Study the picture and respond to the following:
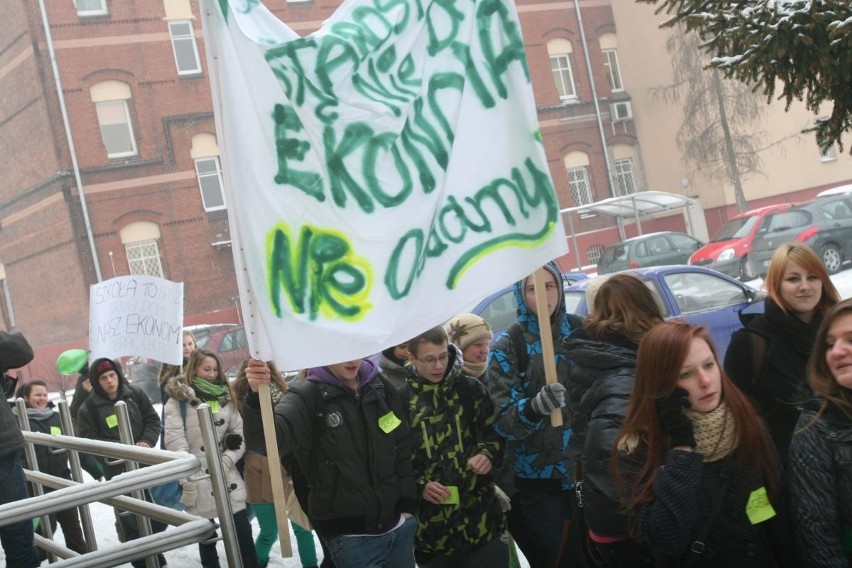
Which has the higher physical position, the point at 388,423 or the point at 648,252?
the point at 388,423

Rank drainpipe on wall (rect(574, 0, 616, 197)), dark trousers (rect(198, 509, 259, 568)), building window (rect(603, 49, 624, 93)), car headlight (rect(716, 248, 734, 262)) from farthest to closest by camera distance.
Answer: building window (rect(603, 49, 624, 93))
drainpipe on wall (rect(574, 0, 616, 197))
car headlight (rect(716, 248, 734, 262))
dark trousers (rect(198, 509, 259, 568))

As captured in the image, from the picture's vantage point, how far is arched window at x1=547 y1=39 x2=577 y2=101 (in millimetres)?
41625

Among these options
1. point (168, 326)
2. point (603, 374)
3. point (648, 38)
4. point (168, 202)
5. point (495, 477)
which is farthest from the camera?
point (648, 38)

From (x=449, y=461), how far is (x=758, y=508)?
2.03 metres

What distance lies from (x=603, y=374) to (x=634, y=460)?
0.55 meters

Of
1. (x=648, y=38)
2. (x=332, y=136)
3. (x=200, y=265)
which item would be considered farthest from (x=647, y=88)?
(x=332, y=136)

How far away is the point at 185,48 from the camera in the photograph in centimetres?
3506

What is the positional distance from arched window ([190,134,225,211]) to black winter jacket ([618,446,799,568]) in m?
32.1

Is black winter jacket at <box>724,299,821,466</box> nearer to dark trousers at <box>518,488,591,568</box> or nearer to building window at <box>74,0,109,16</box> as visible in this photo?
dark trousers at <box>518,488,591,568</box>

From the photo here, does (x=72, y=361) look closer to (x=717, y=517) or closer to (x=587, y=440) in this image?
(x=587, y=440)

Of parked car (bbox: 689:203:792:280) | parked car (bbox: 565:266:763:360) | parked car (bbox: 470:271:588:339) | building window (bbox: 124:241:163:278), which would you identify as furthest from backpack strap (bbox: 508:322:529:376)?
building window (bbox: 124:241:163:278)

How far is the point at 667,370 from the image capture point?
3.41m

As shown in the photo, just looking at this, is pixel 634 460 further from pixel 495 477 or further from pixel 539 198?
pixel 495 477

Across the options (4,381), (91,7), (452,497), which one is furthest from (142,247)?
(452,497)
